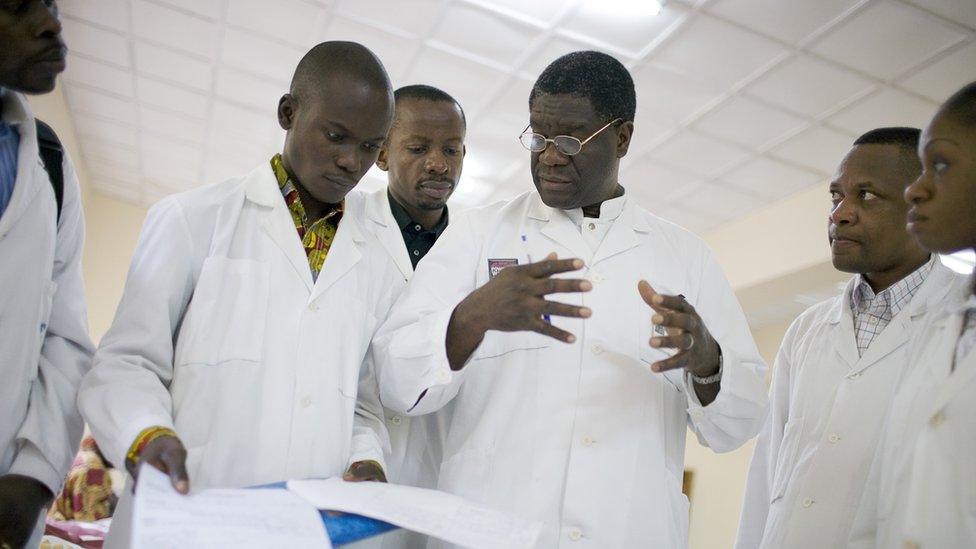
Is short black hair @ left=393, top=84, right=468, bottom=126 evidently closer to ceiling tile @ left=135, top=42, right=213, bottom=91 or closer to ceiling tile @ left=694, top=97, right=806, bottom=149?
ceiling tile @ left=694, top=97, right=806, bottom=149

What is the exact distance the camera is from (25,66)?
4.04ft

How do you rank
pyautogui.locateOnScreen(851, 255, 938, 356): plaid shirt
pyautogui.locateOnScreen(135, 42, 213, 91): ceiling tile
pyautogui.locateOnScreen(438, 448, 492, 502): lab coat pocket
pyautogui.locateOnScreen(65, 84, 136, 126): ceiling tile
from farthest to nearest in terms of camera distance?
pyautogui.locateOnScreen(65, 84, 136, 126): ceiling tile
pyautogui.locateOnScreen(135, 42, 213, 91): ceiling tile
pyautogui.locateOnScreen(851, 255, 938, 356): plaid shirt
pyautogui.locateOnScreen(438, 448, 492, 502): lab coat pocket

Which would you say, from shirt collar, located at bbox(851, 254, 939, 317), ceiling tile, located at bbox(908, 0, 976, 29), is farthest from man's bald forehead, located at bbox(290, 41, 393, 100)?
ceiling tile, located at bbox(908, 0, 976, 29)

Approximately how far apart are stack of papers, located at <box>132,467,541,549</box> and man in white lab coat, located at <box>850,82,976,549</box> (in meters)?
0.68

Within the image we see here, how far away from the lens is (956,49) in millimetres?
4148

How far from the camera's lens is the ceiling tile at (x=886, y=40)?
156 inches

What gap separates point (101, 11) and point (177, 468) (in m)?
5.05

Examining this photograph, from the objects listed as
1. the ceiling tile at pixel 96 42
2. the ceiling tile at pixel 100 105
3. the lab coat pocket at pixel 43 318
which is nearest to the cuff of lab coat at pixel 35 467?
the lab coat pocket at pixel 43 318

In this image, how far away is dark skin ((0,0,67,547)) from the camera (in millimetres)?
1180

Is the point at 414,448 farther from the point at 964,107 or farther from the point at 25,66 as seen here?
the point at 964,107

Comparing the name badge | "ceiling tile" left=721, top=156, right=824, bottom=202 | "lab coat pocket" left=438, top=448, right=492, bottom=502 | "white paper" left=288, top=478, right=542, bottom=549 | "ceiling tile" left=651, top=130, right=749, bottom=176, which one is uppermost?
"ceiling tile" left=651, top=130, right=749, bottom=176

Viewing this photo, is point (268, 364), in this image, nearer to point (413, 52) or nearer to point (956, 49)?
point (413, 52)

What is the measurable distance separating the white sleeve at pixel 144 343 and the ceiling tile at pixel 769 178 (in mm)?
4976

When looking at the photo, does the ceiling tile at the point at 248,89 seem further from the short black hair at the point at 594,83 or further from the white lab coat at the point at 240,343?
the white lab coat at the point at 240,343
